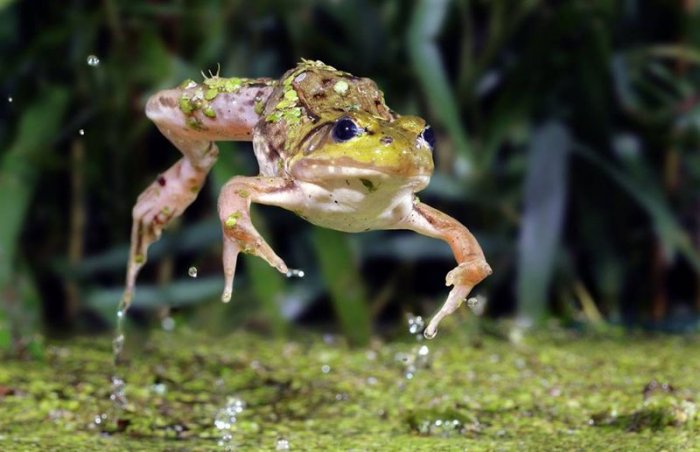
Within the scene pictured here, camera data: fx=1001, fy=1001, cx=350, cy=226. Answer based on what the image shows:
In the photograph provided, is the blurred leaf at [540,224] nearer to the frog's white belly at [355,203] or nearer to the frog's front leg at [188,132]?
the frog's front leg at [188,132]

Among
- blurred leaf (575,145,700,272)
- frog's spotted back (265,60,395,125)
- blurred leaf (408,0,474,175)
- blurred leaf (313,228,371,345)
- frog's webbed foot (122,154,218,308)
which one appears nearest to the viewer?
frog's spotted back (265,60,395,125)

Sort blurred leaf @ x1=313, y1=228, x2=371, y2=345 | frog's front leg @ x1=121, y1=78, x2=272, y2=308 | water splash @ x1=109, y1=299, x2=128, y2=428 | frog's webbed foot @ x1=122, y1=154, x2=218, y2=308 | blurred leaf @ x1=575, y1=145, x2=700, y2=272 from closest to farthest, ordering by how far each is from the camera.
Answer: frog's front leg @ x1=121, y1=78, x2=272, y2=308, frog's webbed foot @ x1=122, y1=154, x2=218, y2=308, water splash @ x1=109, y1=299, x2=128, y2=428, blurred leaf @ x1=313, y1=228, x2=371, y2=345, blurred leaf @ x1=575, y1=145, x2=700, y2=272

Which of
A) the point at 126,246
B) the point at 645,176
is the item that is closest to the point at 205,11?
the point at 126,246

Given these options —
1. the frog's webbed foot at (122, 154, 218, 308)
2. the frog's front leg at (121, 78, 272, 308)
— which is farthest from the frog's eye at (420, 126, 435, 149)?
the frog's webbed foot at (122, 154, 218, 308)

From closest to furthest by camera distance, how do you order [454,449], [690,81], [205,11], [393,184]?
[393,184] < [454,449] < [205,11] < [690,81]

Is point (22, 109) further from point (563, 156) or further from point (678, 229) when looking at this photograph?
point (678, 229)

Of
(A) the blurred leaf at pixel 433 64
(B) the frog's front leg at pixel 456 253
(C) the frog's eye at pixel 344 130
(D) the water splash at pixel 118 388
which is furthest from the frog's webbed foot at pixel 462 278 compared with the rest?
(A) the blurred leaf at pixel 433 64

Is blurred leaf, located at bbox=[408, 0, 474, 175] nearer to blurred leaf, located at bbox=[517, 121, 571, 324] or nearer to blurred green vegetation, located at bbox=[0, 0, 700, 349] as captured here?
blurred green vegetation, located at bbox=[0, 0, 700, 349]
